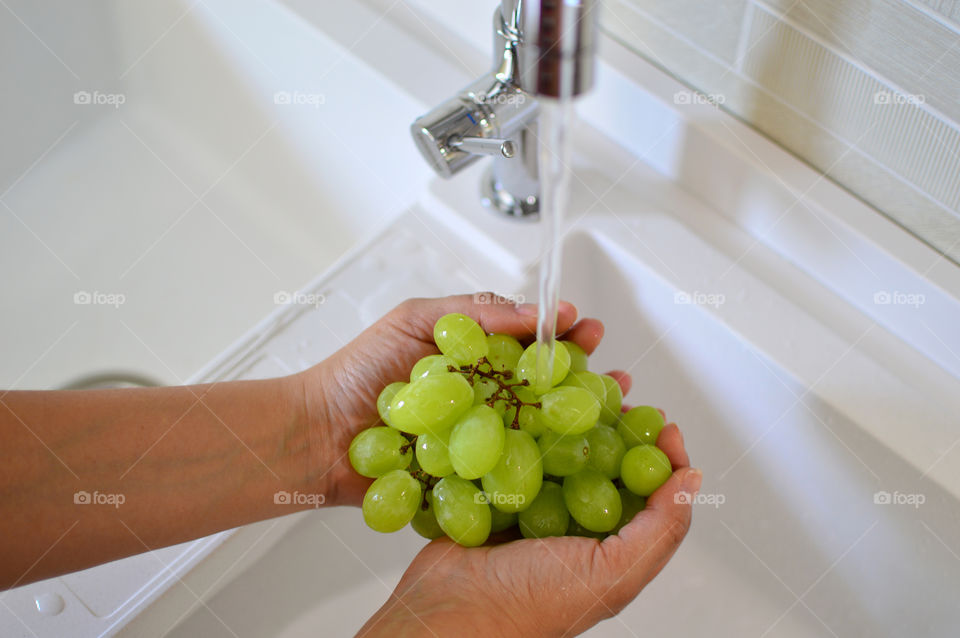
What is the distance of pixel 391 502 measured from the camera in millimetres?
649

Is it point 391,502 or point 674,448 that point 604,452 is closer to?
point 674,448

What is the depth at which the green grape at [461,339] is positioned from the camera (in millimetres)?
685

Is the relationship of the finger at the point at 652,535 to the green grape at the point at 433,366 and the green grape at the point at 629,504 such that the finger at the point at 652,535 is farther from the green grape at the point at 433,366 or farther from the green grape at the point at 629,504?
the green grape at the point at 433,366

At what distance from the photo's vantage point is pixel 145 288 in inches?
44.4

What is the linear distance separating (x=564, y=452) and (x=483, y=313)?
0.54 feet

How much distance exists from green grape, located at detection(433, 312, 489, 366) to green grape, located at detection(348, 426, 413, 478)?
8cm

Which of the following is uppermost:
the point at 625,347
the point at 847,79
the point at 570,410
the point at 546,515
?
the point at 847,79

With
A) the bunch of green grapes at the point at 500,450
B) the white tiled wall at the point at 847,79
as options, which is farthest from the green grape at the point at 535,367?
the white tiled wall at the point at 847,79

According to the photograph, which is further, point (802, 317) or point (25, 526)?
point (802, 317)

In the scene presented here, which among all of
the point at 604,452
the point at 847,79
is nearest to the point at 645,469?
the point at 604,452

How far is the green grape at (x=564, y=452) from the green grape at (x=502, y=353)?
0.08 meters

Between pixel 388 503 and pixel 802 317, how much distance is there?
0.46m

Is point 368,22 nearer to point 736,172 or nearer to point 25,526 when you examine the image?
point 736,172

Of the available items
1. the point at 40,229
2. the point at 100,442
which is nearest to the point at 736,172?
the point at 100,442
